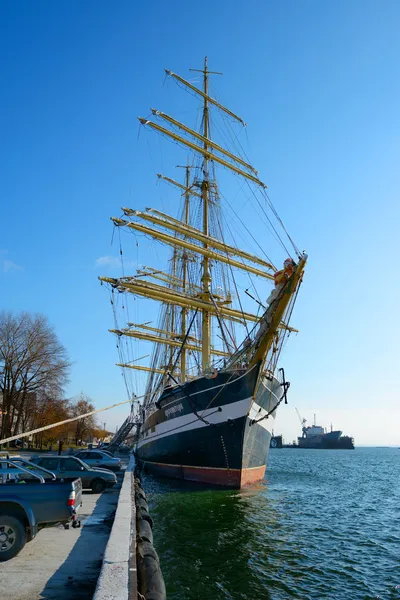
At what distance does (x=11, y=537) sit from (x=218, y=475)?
16043 millimetres

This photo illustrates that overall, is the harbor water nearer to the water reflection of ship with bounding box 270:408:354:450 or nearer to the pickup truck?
the pickup truck

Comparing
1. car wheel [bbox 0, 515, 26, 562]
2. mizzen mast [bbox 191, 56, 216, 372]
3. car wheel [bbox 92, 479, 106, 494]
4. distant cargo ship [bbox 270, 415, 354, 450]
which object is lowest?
distant cargo ship [bbox 270, 415, 354, 450]

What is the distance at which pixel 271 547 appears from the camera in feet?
37.1

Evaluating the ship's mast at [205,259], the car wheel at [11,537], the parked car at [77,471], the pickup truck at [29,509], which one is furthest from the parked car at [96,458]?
the car wheel at [11,537]

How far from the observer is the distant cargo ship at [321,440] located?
145 meters

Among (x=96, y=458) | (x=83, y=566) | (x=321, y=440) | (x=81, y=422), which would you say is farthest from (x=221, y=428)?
(x=321, y=440)

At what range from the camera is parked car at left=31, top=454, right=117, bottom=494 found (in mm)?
13312

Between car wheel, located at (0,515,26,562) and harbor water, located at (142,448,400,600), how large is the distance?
2902 millimetres

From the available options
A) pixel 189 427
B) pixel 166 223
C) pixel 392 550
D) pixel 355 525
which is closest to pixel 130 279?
pixel 166 223

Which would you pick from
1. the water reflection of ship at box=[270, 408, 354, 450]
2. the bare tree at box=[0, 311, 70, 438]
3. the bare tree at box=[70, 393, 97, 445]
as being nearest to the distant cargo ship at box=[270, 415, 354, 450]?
the water reflection of ship at box=[270, 408, 354, 450]

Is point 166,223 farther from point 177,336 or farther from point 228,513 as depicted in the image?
point 228,513

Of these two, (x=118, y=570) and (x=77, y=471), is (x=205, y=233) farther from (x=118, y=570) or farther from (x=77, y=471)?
(x=118, y=570)

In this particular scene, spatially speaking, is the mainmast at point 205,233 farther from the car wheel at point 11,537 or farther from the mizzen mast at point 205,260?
the car wheel at point 11,537

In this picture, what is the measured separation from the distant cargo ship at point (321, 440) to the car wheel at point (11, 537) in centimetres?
14982
